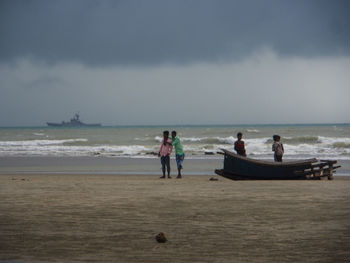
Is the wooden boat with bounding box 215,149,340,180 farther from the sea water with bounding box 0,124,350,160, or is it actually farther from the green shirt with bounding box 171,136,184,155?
the sea water with bounding box 0,124,350,160

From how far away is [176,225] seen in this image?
293 inches

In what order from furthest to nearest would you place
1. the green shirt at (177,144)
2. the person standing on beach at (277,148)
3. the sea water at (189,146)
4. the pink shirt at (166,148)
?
the sea water at (189,146) → the green shirt at (177,144) → the pink shirt at (166,148) → the person standing on beach at (277,148)

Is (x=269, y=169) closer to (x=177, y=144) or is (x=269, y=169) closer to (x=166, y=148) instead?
(x=177, y=144)

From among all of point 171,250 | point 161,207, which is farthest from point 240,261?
point 161,207

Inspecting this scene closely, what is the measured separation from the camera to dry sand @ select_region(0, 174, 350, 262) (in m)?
5.88

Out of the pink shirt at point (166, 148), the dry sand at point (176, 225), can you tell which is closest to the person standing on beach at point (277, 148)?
the pink shirt at point (166, 148)

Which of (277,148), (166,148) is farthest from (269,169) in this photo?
(166,148)

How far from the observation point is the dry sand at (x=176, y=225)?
5.88m

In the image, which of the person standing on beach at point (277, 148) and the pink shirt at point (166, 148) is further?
the pink shirt at point (166, 148)

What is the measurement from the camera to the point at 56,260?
5641 millimetres

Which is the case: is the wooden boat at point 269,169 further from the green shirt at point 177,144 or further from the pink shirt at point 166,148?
the pink shirt at point 166,148

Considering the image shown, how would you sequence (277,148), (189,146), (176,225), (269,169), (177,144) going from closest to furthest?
(176,225) → (269,169) → (277,148) → (177,144) → (189,146)

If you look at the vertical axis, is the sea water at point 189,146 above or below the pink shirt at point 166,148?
below

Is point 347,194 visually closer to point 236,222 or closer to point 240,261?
point 236,222
